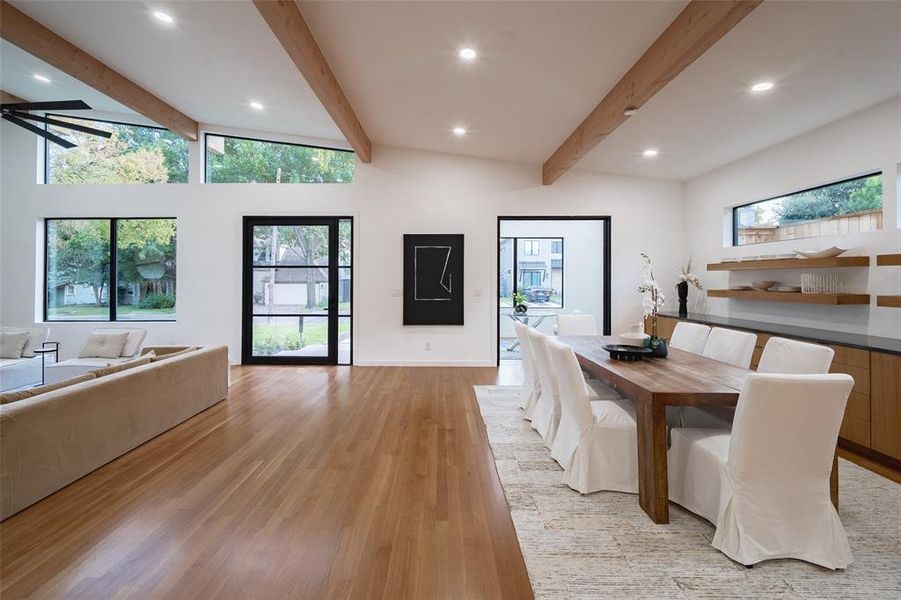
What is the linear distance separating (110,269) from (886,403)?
9052 millimetres

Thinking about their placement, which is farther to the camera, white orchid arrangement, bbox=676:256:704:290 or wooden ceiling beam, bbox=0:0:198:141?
white orchid arrangement, bbox=676:256:704:290

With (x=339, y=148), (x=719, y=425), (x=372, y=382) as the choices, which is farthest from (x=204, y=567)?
(x=339, y=148)

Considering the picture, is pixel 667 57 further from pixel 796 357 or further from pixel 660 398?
pixel 660 398

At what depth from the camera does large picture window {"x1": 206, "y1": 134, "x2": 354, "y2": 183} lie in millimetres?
6188

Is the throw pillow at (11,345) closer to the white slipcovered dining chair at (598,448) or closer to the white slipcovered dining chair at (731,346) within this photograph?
the white slipcovered dining chair at (598,448)

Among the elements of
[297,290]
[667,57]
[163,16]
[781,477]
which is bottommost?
[781,477]

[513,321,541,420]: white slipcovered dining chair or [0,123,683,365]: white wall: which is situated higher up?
[0,123,683,365]: white wall

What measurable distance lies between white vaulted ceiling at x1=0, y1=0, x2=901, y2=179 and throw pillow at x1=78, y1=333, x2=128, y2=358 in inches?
124

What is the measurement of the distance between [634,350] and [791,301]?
2.39 m

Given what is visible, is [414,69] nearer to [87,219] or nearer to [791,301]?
[791,301]

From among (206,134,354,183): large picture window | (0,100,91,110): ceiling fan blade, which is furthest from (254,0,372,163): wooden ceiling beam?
(0,100,91,110): ceiling fan blade

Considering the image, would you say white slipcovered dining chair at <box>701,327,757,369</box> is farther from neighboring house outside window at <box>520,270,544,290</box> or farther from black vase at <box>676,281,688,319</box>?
neighboring house outside window at <box>520,270,544,290</box>

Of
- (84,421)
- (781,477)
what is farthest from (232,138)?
(781,477)

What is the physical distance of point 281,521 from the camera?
2098 mm
